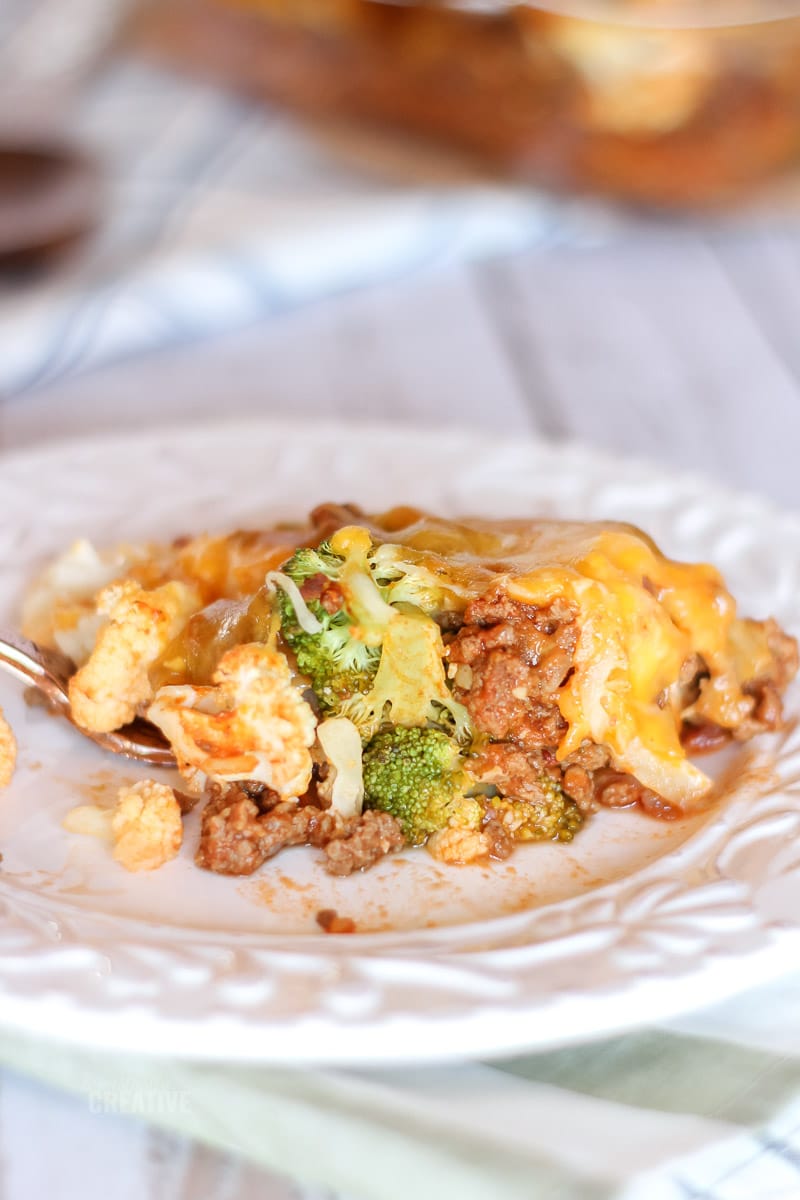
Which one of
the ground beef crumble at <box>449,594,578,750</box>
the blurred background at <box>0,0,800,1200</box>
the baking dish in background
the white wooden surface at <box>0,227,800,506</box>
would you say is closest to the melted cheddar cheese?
the ground beef crumble at <box>449,594,578,750</box>

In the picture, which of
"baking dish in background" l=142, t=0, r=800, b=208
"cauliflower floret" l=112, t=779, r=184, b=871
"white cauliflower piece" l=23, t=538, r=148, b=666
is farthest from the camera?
"baking dish in background" l=142, t=0, r=800, b=208

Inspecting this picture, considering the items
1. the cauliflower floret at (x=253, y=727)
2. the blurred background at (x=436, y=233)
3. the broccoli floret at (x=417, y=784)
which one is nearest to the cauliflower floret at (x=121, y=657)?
the cauliflower floret at (x=253, y=727)

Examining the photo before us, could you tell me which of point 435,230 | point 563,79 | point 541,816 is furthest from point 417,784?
point 435,230

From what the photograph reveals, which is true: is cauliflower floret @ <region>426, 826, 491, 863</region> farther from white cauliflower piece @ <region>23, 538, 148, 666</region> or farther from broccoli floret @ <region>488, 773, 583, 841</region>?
white cauliflower piece @ <region>23, 538, 148, 666</region>

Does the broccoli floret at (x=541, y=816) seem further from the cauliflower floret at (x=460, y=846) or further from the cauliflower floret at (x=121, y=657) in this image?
the cauliflower floret at (x=121, y=657)

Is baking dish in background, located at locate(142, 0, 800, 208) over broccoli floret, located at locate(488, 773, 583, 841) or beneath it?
over

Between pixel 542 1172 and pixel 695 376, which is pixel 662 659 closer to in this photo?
pixel 542 1172
